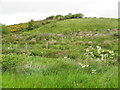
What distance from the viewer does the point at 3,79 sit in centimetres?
505

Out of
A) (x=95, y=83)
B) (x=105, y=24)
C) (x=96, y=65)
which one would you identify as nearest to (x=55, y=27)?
(x=105, y=24)

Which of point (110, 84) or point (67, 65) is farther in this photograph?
point (67, 65)

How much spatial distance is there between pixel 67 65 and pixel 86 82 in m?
2.39

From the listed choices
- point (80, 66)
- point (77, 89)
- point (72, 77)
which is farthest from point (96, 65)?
point (77, 89)

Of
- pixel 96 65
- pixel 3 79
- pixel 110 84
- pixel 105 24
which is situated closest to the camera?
pixel 110 84

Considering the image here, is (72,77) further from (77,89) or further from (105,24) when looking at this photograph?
(105,24)

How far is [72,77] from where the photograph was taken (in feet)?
17.0

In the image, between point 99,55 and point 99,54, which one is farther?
point 99,54

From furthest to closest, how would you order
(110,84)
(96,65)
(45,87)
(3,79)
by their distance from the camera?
(96,65)
(3,79)
(110,84)
(45,87)

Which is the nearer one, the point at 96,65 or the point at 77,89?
the point at 77,89

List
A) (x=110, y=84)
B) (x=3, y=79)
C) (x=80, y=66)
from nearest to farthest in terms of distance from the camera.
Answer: (x=110, y=84), (x=3, y=79), (x=80, y=66)

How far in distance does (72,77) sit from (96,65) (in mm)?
2785

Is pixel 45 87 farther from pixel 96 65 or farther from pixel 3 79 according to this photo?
pixel 96 65

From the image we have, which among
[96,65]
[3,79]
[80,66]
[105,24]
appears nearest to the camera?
[3,79]
